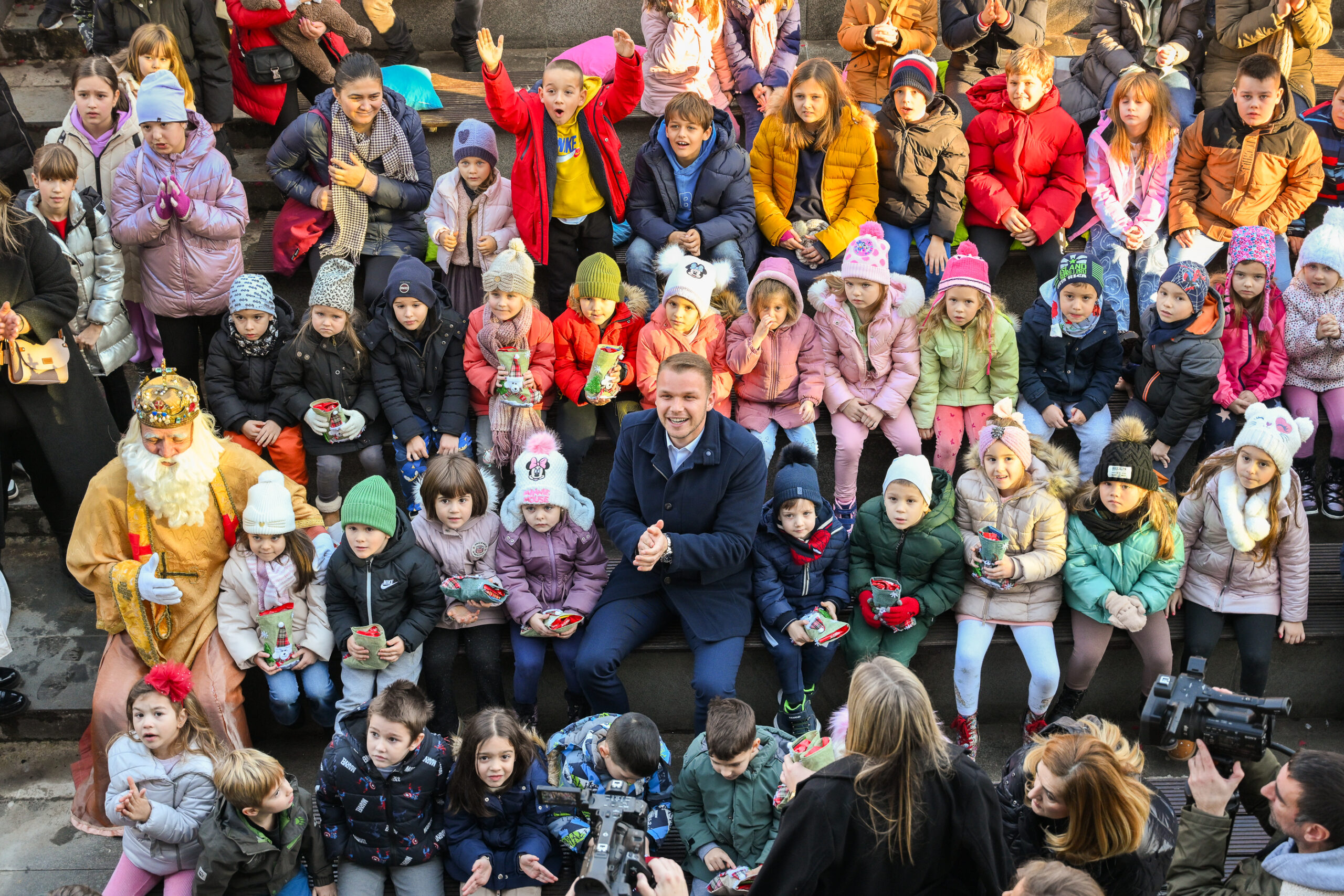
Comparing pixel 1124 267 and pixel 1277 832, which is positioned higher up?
pixel 1124 267

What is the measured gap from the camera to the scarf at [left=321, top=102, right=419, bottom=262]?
5.52 m

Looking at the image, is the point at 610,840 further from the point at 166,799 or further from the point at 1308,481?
the point at 1308,481

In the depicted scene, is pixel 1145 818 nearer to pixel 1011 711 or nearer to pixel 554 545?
pixel 1011 711

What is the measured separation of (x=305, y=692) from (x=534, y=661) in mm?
951

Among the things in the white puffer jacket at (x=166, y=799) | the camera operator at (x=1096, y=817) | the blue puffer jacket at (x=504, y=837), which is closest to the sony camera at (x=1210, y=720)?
the camera operator at (x=1096, y=817)

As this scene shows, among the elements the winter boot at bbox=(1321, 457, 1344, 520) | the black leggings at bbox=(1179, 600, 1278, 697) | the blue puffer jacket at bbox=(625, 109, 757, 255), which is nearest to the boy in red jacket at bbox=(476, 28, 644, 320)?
the blue puffer jacket at bbox=(625, 109, 757, 255)

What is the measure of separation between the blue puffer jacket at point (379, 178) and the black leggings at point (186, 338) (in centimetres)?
71

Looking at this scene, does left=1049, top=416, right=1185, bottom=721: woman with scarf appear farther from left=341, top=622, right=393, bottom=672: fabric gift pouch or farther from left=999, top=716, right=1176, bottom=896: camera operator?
left=341, top=622, right=393, bottom=672: fabric gift pouch

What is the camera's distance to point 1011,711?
493 cm

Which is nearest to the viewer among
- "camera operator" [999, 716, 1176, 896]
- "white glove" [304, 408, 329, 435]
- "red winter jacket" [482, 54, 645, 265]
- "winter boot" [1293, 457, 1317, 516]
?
"camera operator" [999, 716, 1176, 896]

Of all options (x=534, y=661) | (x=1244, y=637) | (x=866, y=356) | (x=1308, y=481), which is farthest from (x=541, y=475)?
(x=1308, y=481)

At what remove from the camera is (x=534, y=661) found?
454cm

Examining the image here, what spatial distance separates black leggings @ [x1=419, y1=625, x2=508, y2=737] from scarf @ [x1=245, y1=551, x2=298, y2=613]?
0.59 metres

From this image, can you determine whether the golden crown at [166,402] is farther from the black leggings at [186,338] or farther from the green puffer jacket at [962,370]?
the green puffer jacket at [962,370]
